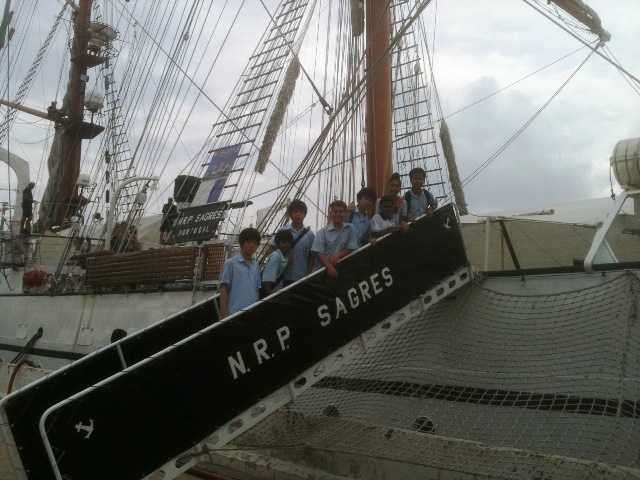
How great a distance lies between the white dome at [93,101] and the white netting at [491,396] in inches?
709

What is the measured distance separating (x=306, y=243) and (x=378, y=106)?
151 inches

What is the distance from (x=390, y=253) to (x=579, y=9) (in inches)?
257

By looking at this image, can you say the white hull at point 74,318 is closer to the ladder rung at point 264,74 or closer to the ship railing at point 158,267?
the ship railing at point 158,267

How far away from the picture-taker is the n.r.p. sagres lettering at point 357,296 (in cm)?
409

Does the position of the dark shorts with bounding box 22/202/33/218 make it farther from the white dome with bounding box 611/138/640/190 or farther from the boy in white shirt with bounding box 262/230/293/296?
the white dome with bounding box 611/138/640/190

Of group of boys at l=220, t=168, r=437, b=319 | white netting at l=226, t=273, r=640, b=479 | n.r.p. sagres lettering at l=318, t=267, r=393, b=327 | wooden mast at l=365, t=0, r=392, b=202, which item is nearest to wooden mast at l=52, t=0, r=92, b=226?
wooden mast at l=365, t=0, r=392, b=202

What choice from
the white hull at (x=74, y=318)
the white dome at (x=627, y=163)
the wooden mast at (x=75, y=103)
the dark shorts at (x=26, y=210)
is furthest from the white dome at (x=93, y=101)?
the white dome at (x=627, y=163)

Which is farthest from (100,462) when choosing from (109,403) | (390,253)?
(390,253)

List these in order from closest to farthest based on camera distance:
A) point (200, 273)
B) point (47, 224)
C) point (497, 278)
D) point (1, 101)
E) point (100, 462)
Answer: point (100, 462)
point (497, 278)
point (200, 273)
point (47, 224)
point (1, 101)

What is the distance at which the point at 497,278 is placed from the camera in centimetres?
501

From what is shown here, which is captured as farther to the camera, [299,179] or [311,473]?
[299,179]

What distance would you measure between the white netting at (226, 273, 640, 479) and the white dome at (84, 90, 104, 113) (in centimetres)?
1800

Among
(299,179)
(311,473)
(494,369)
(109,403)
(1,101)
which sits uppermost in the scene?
(1,101)

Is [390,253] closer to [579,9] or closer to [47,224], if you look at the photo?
[579,9]
